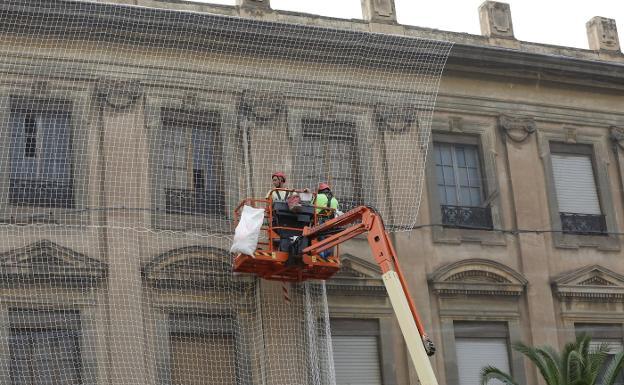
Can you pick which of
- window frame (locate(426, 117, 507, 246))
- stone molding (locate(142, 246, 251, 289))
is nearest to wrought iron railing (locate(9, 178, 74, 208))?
stone molding (locate(142, 246, 251, 289))

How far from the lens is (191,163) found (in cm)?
2158

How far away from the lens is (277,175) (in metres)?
20.8

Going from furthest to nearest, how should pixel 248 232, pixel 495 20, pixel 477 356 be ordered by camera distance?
pixel 495 20, pixel 477 356, pixel 248 232

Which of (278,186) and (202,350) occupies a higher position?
(278,186)

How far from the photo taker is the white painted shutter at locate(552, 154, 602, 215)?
985 inches

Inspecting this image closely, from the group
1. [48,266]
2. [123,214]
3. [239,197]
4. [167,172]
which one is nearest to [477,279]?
[239,197]

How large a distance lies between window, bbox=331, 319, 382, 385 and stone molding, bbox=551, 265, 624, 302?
391 cm

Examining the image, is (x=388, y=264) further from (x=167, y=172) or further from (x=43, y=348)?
(x=43, y=348)

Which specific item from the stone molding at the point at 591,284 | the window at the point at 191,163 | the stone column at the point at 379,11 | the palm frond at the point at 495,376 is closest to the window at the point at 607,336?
the stone molding at the point at 591,284

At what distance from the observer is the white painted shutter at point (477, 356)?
22.9 metres

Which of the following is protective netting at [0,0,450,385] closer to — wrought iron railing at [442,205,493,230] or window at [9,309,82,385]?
window at [9,309,82,385]

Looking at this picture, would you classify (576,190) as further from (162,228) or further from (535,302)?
(162,228)

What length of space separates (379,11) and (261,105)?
147 inches

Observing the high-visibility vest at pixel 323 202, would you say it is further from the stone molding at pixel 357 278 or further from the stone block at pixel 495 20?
the stone block at pixel 495 20
